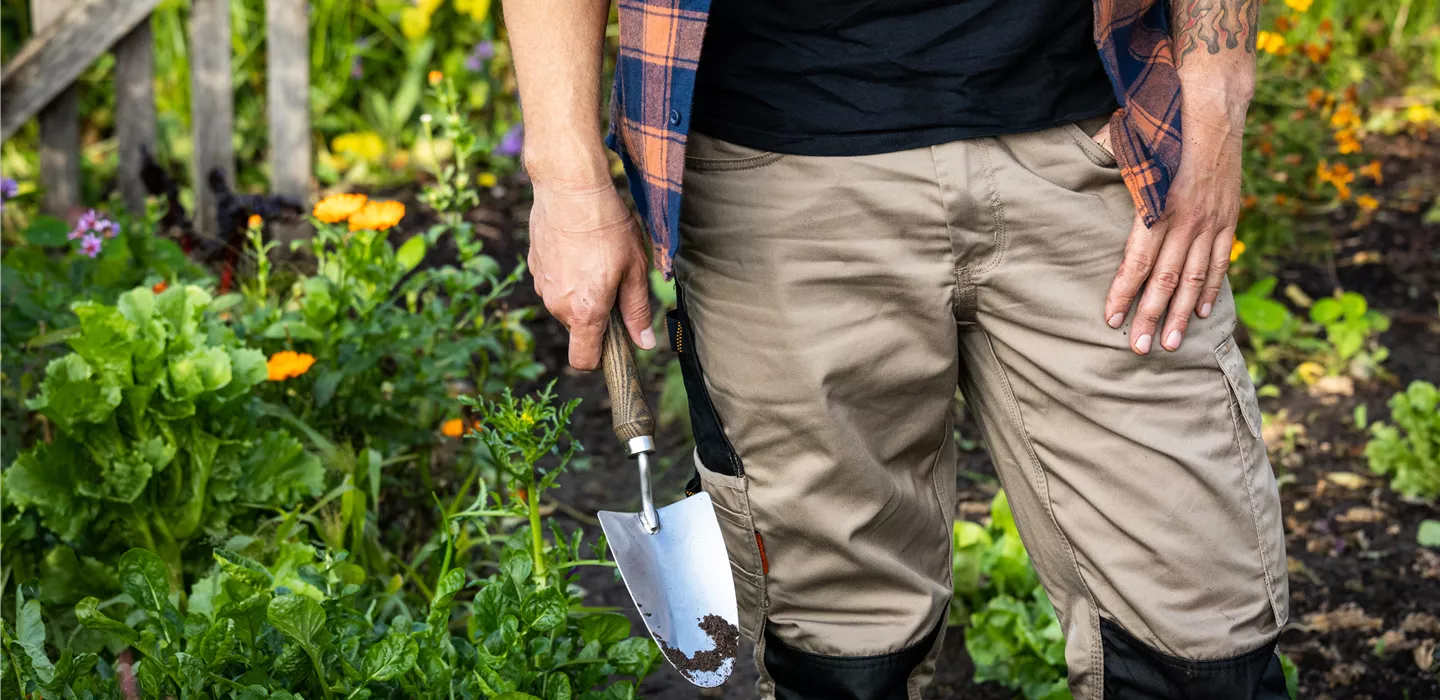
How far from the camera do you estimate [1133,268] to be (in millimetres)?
1386

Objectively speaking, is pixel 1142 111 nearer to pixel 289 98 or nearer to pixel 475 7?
pixel 289 98

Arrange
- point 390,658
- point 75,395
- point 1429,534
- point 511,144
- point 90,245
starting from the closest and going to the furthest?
point 390,658
point 75,395
point 90,245
point 1429,534
point 511,144

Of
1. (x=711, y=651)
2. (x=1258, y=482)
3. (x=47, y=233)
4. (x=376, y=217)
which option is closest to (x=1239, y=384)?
(x=1258, y=482)

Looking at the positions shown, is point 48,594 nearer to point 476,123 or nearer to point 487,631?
point 487,631

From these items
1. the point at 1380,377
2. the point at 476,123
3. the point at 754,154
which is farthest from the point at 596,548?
the point at 476,123

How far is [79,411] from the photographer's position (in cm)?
180

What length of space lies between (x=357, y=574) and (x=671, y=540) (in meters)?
0.50

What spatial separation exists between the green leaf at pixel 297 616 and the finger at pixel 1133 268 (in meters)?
0.92

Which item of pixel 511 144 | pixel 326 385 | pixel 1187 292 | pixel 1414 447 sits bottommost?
pixel 1414 447

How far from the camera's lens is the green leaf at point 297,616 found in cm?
139

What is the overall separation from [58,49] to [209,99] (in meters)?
0.37

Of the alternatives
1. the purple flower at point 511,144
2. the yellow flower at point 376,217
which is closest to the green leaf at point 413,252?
the yellow flower at point 376,217

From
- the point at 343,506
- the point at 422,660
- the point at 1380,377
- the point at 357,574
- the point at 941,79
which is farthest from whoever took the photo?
the point at 1380,377

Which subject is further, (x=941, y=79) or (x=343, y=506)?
(x=343, y=506)
